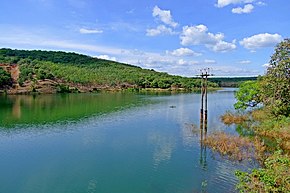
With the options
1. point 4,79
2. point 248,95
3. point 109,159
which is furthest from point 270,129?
point 4,79

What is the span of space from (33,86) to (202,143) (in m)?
83.2

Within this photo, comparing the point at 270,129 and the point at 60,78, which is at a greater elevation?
the point at 60,78

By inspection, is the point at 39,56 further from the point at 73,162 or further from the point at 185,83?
the point at 73,162

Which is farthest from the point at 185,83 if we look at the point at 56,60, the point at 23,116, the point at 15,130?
the point at 15,130

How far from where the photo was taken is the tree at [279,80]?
84.8 ft

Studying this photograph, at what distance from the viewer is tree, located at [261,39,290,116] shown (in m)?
25.8

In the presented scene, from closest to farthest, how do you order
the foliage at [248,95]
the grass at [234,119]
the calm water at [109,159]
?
the calm water at [109,159]
the grass at [234,119]
the foliage at [248,95]

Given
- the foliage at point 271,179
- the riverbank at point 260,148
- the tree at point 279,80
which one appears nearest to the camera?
the foliage at point 271,179

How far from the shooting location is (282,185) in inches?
432

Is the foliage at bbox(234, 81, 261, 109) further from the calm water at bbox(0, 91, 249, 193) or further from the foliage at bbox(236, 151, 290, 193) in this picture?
the foliage at bbox(236, 151, 290, 193)

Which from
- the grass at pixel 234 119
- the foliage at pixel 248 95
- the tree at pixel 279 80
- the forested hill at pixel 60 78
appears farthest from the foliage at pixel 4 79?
the tree at pixel 279 80

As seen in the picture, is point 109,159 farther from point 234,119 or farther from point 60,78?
point 60,78

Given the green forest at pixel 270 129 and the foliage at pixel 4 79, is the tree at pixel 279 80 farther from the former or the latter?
the foliage at pixel 4 79

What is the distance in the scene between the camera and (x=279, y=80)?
26047 millimetres
